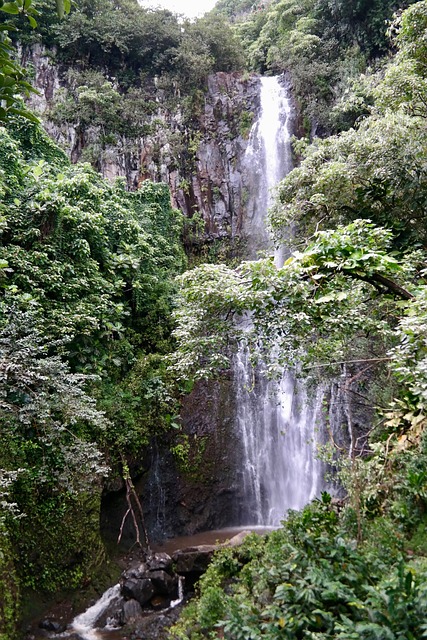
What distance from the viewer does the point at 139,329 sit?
11.5m

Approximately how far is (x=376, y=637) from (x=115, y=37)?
68.0 ft

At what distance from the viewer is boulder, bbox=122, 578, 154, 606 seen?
270 inches

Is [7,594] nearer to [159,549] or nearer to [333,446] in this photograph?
[159,549]

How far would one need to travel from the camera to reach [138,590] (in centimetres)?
690

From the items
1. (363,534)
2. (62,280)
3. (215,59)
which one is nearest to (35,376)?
(62,280)

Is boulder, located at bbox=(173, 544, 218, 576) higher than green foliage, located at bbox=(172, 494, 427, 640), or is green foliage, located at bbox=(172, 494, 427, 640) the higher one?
green foliage, located at bbox=(172, 494, 427, 640)

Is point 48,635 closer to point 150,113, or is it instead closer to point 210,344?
point 210,344

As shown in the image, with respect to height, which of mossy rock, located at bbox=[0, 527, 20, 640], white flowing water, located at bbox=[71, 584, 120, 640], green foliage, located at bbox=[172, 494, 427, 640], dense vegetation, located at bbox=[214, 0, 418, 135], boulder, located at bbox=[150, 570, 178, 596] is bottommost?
white flowing water, located at bbox=[71, 584, 120, 640]

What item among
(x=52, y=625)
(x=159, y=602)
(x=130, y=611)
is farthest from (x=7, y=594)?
(x=159, y=602)

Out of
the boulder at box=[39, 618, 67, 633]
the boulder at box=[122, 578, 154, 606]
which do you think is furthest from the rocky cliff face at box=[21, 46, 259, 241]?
the boulder at box=[39, 618, 67, 633]

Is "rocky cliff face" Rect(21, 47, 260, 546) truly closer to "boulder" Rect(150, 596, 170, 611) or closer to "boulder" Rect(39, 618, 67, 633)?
"boulder" Rect(150, 596, 170, 611)

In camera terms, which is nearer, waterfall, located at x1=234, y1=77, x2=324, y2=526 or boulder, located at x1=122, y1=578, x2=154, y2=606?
boulder, located at x1=122, y1=578, x2=154, y2=606

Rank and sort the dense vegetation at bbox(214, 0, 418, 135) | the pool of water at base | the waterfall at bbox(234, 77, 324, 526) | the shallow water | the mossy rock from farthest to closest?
the dense vegetation at bbox(214, 0, 418, 135)
the waterfall at bbox(234, 77, 324, 526)
the shallow water
the pool of water at base
the mossy rock

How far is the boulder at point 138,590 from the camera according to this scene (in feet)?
22.5
